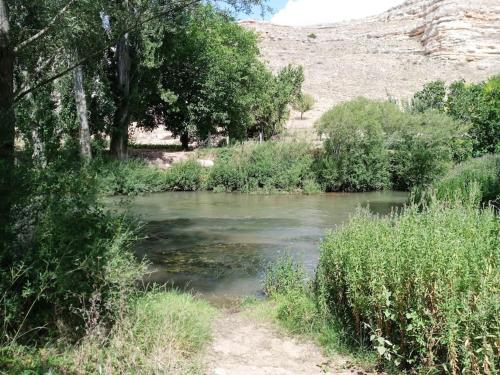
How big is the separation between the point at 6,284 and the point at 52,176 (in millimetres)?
1394

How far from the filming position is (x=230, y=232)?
1722 centimetres

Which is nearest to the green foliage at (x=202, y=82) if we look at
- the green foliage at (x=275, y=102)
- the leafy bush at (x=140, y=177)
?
the green foliage at (x=275, y=102)

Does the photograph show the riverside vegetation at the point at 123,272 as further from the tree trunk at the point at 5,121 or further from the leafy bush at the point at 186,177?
the leafy bush at the point at 186,177

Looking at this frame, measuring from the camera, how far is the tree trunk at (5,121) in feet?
18.0

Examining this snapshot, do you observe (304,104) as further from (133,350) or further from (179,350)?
(133,350)

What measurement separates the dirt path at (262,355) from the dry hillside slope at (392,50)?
133 ft

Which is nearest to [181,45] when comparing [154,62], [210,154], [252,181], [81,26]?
[154,62]

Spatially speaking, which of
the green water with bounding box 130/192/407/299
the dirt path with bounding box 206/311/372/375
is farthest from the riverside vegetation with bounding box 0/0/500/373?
the green water with bounding box 130/192/407/299

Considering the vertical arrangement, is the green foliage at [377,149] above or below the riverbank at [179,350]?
above

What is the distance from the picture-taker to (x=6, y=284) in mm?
5270

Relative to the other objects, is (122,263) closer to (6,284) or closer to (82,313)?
(82,313)

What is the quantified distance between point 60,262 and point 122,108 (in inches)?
1060

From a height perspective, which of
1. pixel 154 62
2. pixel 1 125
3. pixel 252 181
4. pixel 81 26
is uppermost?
pixel 154 62

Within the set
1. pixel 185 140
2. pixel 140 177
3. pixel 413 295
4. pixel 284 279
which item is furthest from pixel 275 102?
pixel 413 295
